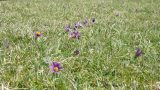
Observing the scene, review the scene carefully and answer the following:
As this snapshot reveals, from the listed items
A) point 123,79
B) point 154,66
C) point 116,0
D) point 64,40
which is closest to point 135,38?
point 64,40

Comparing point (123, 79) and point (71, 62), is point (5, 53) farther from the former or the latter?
point (123, 79)

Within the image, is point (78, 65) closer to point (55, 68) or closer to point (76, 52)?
point (76, 52)

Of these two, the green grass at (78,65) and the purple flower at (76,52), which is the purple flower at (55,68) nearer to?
the green grass at (78,65)

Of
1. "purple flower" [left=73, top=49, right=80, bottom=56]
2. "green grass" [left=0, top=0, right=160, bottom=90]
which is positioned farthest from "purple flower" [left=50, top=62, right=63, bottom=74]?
"purple flower" [left=73, top=49, right=80, bottom=56]

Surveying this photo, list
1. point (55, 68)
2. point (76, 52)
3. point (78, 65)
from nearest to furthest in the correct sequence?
point (55, 68)
point (78, 65)
point (76, 52)

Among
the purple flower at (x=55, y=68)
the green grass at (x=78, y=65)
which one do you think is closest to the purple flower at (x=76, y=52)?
the green grass at (x=78, y=65)

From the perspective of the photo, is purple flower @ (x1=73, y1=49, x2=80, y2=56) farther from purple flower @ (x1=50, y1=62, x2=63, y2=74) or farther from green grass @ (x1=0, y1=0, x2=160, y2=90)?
purple flower @ (x1=50, y1=62, x2=63, y2=74)

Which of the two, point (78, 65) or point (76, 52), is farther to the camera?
point (76, 52)

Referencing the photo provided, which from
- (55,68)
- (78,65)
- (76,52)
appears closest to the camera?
(55,68)

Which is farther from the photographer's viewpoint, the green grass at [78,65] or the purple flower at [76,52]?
the purple flower at [76,52]

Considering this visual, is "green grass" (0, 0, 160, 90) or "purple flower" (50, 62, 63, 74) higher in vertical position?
"purple flower" (50, 62, 63, 74)

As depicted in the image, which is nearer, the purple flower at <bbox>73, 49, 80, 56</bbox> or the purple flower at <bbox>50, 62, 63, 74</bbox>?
the purple flower at <bbox>50, 62, 63, 74</bbox>

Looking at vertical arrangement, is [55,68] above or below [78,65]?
above

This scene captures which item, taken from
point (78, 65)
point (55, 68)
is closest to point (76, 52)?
point (78, 65)
